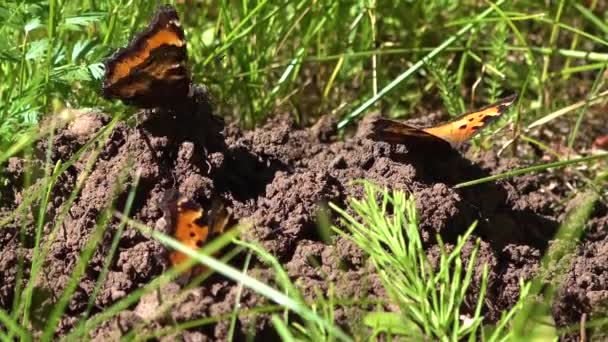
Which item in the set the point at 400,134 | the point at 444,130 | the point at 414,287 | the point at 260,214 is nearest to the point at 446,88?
the point at 444,130

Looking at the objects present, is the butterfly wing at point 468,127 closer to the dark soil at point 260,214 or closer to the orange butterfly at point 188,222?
the dark soil at point 260,214

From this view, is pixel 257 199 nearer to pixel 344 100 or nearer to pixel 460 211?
pixel 460 211

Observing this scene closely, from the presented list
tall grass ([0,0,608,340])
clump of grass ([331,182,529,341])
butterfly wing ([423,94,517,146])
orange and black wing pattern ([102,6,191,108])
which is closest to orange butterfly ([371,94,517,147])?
butterfly wing ([423,94,517,146])

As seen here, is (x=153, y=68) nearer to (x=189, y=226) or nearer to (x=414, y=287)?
(x=189, y=226)

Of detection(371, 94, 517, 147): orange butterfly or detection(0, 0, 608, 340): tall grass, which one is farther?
detection(371, 94, 517, 147): orange butterfly

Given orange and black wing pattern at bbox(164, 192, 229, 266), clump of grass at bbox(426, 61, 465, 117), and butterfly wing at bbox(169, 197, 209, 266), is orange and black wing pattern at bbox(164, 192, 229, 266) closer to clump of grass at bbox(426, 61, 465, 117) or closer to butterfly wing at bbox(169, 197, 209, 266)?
butterfly wing at bbox(169, 197, 209, 266)

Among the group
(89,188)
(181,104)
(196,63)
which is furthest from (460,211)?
(196,63)
